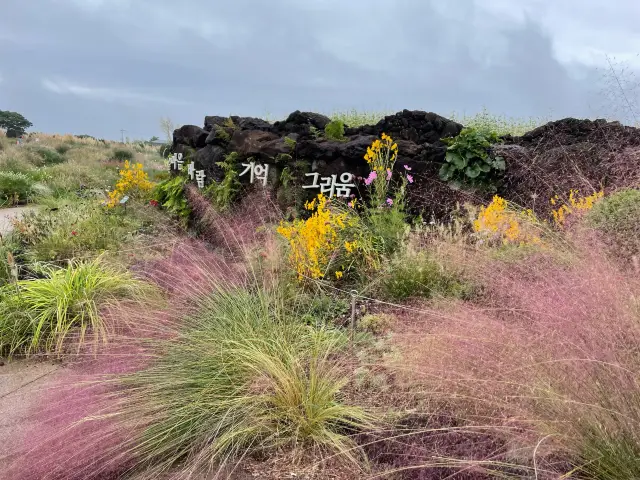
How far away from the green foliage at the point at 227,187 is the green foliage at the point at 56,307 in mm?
2705

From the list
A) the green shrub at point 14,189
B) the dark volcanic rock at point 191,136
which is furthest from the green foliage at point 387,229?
the green shrub at point 14,189

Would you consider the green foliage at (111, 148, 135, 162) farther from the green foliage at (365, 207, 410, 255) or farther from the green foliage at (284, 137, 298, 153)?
the green foliage at (365, 207, 410, 255)

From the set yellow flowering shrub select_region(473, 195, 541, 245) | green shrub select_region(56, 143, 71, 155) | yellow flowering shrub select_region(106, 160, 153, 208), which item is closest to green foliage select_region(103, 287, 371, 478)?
yellow flowering shrub select_region(473, 195, 541, 245)

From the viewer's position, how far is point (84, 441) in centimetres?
212

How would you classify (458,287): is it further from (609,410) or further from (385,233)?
(609,410)

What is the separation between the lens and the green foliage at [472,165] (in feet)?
18.3

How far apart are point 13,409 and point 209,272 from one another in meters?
1.28

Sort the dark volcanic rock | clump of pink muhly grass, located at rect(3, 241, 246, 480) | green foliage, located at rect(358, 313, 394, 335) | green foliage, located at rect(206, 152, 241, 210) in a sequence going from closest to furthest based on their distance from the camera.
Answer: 1. clump of pink muhly grass, located at rect(3, 241, 246, 480)
2. green foliage, located at rect(358, 313, 394, 335)
3. green foliage, located at rect(206, 152, 241, 210)
4. the dark volcanic rock

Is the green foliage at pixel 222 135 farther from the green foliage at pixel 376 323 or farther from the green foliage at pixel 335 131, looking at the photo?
the green foliage at pixel 376 323

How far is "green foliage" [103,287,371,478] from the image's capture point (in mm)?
2191

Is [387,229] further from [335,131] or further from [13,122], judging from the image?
[13,122]

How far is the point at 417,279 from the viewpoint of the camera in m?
3.71

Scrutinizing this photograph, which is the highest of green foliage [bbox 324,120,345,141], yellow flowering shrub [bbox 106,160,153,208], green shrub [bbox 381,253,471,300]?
green foliage [bbox 324,120,345,141]

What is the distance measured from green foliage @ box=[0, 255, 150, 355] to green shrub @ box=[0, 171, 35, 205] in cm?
846
